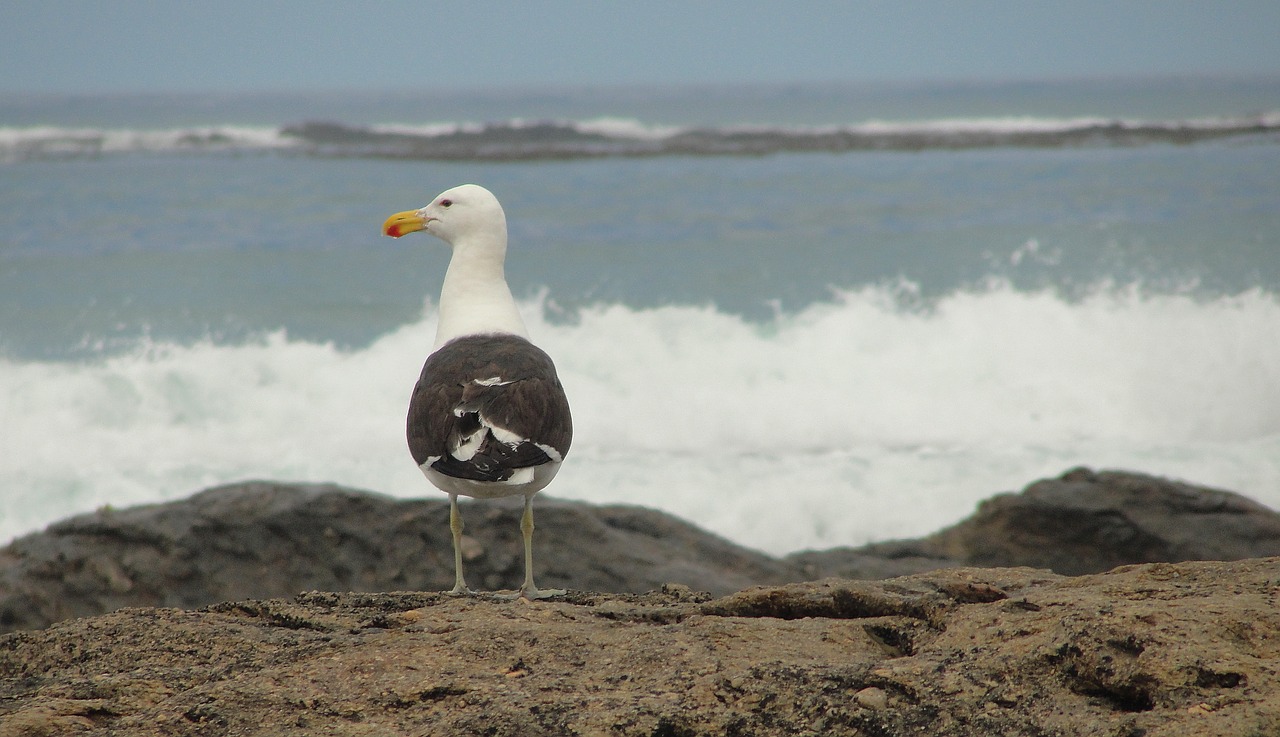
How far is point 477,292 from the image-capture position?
5.54 meters

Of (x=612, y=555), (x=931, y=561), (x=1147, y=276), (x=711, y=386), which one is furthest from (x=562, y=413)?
(x=1147, y=276)

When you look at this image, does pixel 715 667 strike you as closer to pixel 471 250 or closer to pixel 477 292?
pixel 477 292

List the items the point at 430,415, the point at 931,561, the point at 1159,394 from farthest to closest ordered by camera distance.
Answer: the point at 1159,394, the point at 931,561, the point at 430,415

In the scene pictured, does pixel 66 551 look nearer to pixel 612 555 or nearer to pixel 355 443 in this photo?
pixel 612 555

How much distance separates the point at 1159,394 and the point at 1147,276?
4027 mm

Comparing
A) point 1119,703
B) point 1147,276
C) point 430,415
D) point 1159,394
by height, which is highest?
A: point 1147,276

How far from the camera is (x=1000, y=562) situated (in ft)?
24.9

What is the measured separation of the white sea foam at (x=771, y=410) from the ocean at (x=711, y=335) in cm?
4

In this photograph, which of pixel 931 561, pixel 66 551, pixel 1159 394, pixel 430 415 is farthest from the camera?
pixel 1159 394

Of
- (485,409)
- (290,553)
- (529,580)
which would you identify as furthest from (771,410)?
(485,409)

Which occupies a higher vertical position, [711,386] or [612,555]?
[711,386]

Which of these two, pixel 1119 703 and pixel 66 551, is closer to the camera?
pixel 1119 703

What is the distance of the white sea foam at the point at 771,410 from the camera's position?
964cm

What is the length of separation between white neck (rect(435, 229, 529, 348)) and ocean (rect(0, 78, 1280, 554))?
405cm
